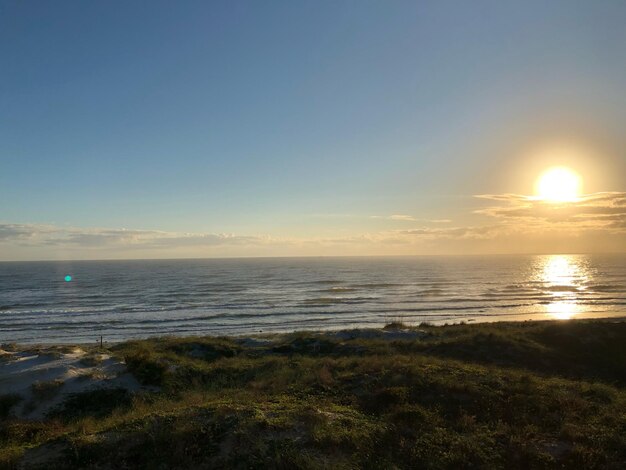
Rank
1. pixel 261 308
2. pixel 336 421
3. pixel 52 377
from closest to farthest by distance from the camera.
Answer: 1. pixel 336 421
2. pixel 52 377
3. pixel 261 308

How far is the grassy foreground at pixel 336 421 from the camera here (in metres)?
9.21

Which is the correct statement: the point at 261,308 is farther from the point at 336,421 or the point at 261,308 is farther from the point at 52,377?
the point at 336,421

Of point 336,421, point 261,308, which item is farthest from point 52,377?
point 261,308

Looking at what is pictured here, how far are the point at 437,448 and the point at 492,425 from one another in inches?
94.2

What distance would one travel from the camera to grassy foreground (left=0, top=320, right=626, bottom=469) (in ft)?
30.2

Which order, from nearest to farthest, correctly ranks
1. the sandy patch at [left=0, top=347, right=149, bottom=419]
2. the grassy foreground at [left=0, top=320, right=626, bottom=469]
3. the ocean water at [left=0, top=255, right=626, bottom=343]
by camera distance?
the grassy foreground at [left=0, top=320, right=626, bottom=469] < the sandy patch at [left=0, top=347, right=149, bottom=419] < the ocean water at [left=0, top=255, right=626, bottom=343]

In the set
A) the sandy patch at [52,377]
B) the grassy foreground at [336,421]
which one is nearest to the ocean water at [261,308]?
the sandy patch at [52,377]

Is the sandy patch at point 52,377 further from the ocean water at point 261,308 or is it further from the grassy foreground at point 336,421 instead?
the ocean water at point 261,308

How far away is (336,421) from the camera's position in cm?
1090

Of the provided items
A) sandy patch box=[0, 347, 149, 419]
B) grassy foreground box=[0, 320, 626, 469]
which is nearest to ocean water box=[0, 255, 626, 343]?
sandy patch box=[0, 347, 149, 419]

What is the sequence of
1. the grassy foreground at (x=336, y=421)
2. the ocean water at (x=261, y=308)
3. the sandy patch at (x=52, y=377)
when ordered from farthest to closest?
the ocean water at (x=261, y=308) < the sandy patch at (x=52, y=377) < the grassy foreground at (x=336, y=421)

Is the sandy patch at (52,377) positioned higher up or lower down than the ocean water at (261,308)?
higher up

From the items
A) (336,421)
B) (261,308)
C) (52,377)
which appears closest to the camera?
(336,421)

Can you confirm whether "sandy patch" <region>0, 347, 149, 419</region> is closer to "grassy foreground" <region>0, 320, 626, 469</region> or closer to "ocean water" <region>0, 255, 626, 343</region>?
"grassy foreground" <region>0, 320, 626, 469</region>
